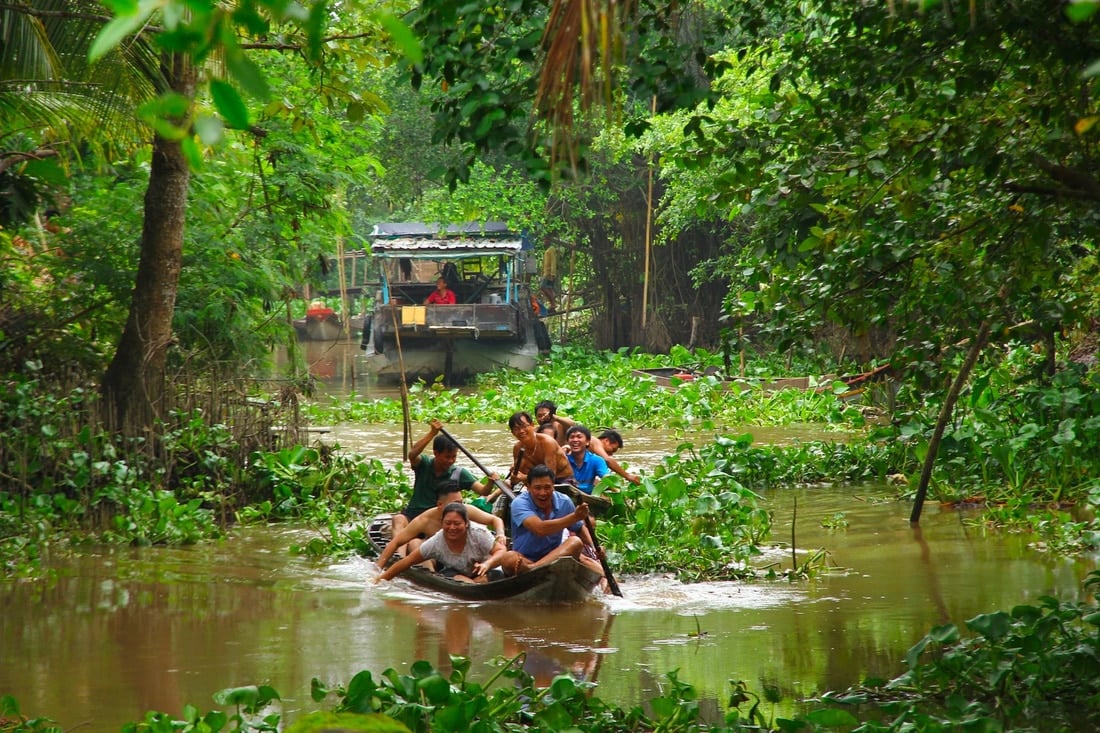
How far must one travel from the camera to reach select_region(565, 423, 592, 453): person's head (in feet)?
37.2

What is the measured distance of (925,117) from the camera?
6.16 m

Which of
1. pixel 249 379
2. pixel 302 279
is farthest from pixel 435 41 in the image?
pixel 302 279

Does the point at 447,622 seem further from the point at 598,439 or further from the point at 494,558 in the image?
the point at 598,439

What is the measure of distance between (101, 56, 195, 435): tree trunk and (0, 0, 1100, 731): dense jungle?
30mm

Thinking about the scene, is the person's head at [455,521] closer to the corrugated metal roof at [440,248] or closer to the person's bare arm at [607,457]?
the person's bare arm at [607,457]

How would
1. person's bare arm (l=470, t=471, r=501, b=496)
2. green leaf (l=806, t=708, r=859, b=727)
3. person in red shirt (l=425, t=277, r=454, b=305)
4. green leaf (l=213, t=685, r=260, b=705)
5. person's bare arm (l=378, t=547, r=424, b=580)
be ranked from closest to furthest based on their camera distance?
1. green leaf (l=806, t=708, r=859, b=727)
2. green leaf (l=213, t=685, r=260, b=705)
3. person's bare arm (l=378, t=547, r=424, b=580)
4. person's bare arm (l=470, t=471, r=501, b=496)
5. person in red shirt (l=425, t=277, r=454, b=305)

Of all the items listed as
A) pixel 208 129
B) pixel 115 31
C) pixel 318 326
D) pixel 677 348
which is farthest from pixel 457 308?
pixel 115 31

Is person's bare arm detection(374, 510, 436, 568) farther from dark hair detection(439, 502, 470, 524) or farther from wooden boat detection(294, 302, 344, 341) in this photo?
wooden boat detection(294, 302, 344, 341)

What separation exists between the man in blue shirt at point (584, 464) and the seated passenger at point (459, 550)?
6.96 ft

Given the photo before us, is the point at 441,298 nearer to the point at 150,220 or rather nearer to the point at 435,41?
the point at 150,220

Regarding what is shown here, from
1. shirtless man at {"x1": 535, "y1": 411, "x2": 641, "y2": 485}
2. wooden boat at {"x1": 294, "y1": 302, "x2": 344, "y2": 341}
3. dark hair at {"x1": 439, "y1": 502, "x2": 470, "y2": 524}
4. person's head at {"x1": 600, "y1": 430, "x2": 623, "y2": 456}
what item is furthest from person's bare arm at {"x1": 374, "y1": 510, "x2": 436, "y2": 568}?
wooden boat at {"x1": 294, "y1": 302, "x2": 344, "y2": 341}

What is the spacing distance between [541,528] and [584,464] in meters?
2.62

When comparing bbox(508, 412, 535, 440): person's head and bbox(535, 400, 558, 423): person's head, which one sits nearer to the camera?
bbox(508, 412, 535, 440): person's head

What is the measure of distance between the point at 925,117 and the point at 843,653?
10.3 feet
